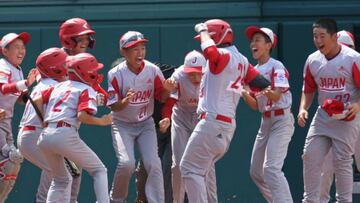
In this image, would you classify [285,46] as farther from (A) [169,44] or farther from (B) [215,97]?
(B) [215,97]

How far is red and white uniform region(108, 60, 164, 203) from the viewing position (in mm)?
10695

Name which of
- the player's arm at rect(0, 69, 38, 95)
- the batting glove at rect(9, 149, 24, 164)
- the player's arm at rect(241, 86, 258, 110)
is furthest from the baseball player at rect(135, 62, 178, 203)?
the player's arm at rect(0, 69, 38, 95)

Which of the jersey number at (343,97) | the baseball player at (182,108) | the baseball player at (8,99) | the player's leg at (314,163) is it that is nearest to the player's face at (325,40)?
the jersey number at (343,97)

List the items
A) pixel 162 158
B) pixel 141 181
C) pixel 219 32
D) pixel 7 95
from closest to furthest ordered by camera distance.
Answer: pixel 219 32 → pixel 7 95 → pixel 141 181 → pixel 162 158

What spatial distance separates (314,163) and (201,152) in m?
1.25

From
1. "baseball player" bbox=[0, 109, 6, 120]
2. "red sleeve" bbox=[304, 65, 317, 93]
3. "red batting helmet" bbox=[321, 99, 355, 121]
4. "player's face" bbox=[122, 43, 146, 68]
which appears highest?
"player's face" bbox=[122, 43, 146, 68]

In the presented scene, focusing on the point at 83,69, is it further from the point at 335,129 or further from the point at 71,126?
the point at 335,129

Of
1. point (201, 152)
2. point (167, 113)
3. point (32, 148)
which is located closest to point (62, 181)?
point (32, 148)

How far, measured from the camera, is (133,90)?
10.8 m

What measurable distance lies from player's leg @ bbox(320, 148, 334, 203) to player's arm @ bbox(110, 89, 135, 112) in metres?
2.01

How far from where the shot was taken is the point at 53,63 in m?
10.5

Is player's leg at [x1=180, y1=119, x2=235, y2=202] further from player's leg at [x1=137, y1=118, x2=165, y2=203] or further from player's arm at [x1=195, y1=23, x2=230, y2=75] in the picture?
player's leg at [x1=137, y1=118, x2=165, y2=203]

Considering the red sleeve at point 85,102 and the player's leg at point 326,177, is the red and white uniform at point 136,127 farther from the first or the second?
the player's leg at point 326,177

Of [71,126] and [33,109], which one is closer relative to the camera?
[71,126]
